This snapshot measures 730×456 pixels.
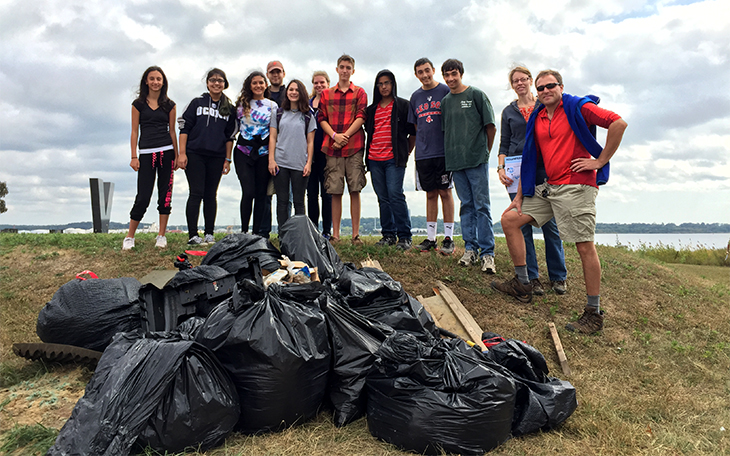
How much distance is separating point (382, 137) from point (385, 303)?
8.90ft

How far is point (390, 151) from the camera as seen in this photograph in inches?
198

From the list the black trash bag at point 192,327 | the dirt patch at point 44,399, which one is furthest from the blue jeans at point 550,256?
the dirt patch at point 44,399

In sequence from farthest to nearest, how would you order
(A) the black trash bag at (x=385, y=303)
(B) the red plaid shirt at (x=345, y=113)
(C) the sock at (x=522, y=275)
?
1. (B) the red plaid shirt at (x=345, y=113)
2. (C) the sock at (x=522, y=275)
3. (A) the black trash bag at (x=385, y=303)

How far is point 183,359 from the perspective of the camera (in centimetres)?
205

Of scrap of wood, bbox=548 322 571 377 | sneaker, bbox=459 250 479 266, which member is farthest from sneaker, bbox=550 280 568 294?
sneaker, bbox=459 250 479 266

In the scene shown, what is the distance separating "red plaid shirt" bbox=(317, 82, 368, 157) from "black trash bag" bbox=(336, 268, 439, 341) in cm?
244

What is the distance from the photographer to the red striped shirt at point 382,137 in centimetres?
505

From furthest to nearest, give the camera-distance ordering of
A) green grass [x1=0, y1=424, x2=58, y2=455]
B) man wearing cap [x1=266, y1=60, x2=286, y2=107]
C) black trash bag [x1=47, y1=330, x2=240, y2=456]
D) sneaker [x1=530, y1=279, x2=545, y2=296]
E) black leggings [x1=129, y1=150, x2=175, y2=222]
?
man wearing cap [x1=266, y1=60, x2=286, y2=107], black leggings [x1=129, y1=150, x2=175, y2=222], sneaker [x1=530, y1=279, x2=545, y2=296], green grass [x1=0, y1=424, x2=58, y2=455], black trash bag [x1=47, y1=330, x2=240, y2=456]

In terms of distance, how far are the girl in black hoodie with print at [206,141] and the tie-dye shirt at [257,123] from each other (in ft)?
0.76

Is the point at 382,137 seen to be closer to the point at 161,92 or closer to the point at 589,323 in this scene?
the point at 161,92

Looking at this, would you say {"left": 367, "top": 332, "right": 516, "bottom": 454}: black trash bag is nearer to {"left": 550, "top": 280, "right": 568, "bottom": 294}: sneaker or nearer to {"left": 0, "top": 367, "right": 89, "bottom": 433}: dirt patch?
{"left": 0, "top": 367, "right": 89, "bottom": 433}: dirt patch

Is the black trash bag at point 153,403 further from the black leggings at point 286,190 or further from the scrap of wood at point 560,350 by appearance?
the black leggings at point 286,190

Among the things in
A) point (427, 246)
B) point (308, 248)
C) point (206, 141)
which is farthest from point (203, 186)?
point (427, 246)

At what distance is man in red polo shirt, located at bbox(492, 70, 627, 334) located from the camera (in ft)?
11.4
